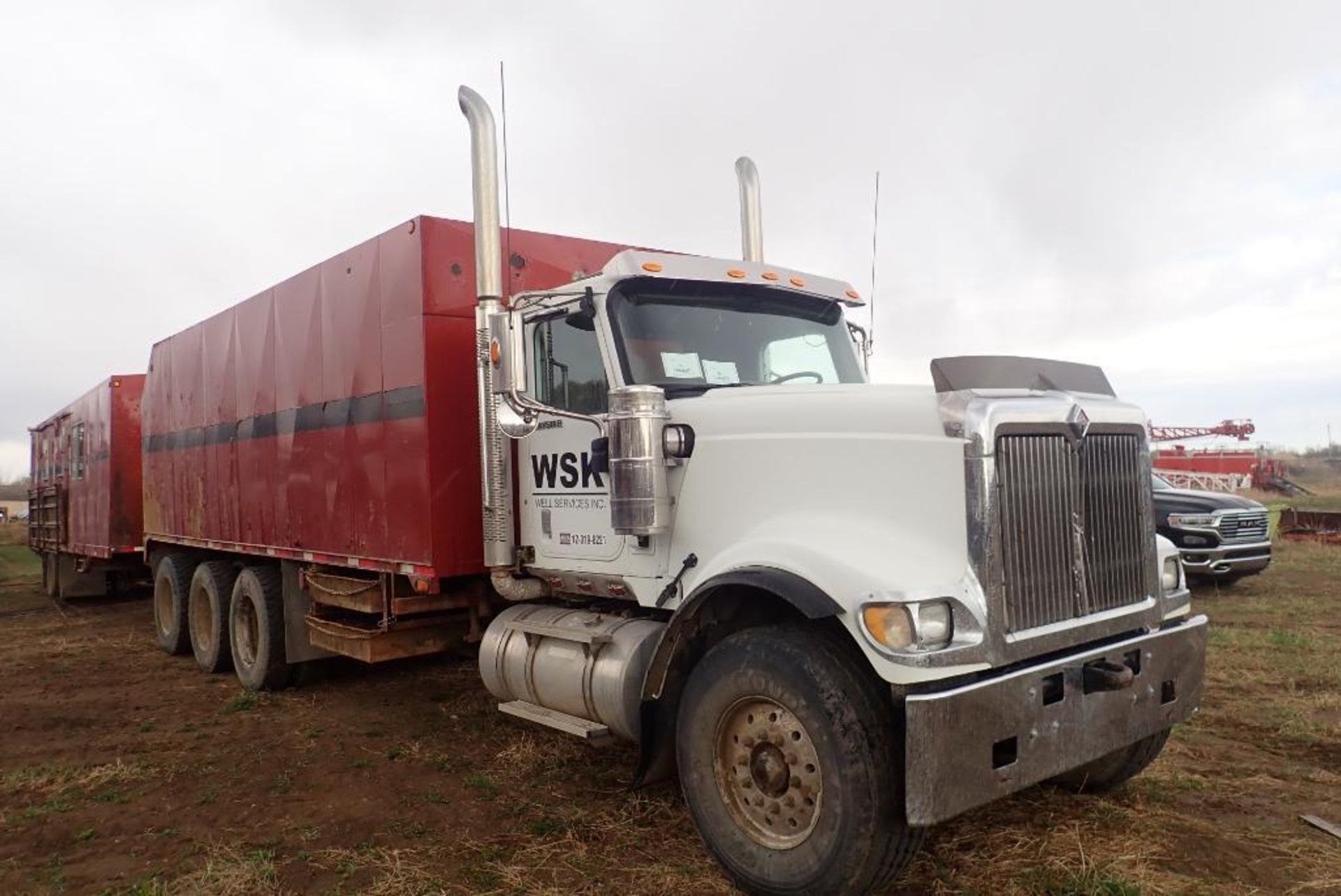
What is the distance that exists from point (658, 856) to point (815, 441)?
6.75 feet

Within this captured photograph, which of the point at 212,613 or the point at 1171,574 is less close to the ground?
the point at 1171,574

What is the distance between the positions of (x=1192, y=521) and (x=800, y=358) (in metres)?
8.77

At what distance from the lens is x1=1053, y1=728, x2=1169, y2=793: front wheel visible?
4.55 meters

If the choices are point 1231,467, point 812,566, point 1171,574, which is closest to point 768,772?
point 812,566

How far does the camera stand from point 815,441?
13.1 ft

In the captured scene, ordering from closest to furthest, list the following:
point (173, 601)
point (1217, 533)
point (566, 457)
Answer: point (566, 457) < point (173, 601) < point (1217, 533)

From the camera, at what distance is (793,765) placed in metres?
3.67

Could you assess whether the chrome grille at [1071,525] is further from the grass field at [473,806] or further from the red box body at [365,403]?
the red box body at [365,403]

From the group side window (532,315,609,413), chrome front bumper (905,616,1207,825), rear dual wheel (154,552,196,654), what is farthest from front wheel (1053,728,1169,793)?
rear dual wheel (154,552,196,654)

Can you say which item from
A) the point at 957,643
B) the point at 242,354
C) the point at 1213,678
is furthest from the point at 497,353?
the point at 1213,678

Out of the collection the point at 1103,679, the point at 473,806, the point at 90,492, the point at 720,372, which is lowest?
the point at 473,806

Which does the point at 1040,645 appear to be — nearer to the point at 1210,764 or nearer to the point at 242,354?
the point at 1210,764

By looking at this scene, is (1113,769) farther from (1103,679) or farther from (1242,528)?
(1242,528)

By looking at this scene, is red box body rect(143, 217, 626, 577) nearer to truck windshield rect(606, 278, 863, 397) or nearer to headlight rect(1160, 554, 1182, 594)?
truck windshield rect(606, 278, 863, 397)
